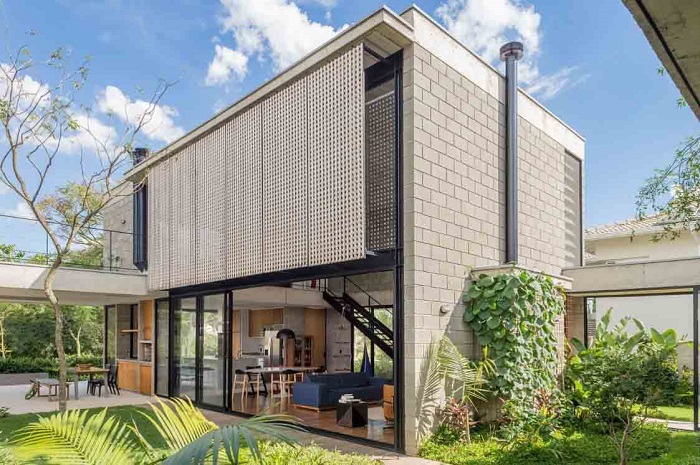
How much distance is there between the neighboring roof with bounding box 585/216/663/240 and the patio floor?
13.3m

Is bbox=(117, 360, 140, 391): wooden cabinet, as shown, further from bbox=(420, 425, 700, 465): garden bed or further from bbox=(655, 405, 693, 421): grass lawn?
bbox=(655, 405, 693, 421): grass lawn

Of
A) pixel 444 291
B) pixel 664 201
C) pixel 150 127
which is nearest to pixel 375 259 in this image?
pixel 444 291

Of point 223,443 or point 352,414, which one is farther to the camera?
point 352,414

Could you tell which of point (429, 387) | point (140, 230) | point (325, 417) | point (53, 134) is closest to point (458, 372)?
point (429, 387)

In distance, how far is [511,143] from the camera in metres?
10.1

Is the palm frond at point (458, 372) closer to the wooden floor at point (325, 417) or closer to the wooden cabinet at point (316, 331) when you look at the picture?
the wooden floor at point (325, 417)

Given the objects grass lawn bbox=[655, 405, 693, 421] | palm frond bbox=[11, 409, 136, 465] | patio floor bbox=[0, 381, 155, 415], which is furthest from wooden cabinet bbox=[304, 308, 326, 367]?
palm frond bbox=[11, 409, 136, 465]

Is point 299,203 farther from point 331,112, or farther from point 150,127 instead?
point 150,127

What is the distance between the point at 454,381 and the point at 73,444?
6.31 m

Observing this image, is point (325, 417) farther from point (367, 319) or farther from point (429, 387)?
point (367, 319)

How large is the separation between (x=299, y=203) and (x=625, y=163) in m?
15.4

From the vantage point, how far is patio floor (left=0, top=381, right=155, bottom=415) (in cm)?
1296

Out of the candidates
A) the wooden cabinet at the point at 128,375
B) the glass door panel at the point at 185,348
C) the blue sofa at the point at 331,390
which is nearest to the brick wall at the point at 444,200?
the blue sofa at the point at 331,390

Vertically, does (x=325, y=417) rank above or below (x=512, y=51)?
below
